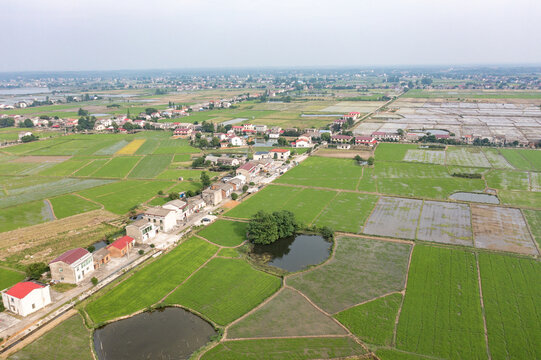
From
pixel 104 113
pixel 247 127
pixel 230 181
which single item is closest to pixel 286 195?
pixel 230 181

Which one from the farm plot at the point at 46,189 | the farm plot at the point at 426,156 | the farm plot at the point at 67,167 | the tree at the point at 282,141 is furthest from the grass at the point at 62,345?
the tree at the point at 282,141

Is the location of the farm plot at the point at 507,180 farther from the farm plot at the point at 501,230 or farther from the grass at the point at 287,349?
the grass at the point at 287,349

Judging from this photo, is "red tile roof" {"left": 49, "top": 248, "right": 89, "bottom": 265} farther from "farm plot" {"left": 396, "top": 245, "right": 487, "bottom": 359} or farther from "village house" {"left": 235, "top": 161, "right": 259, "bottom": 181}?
"village house" {"left": 235, "top": 161, "right": 259, "bottom": 181}

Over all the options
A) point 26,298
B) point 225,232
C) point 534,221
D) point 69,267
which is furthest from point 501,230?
point 26,298

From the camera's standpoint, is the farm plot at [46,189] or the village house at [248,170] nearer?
the farm plot at [46,189]

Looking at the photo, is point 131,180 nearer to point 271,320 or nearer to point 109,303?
point 109,303
